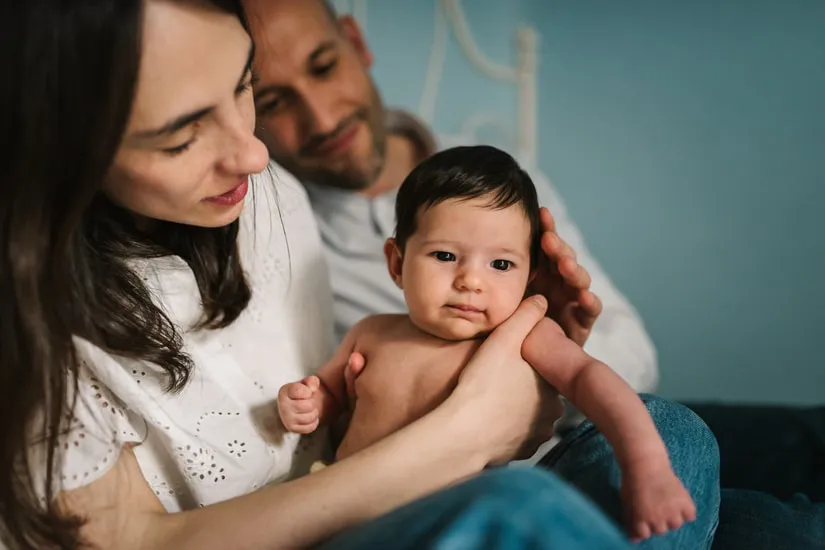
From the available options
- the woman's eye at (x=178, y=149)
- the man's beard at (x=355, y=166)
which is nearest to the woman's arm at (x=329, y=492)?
the woman's eye at (x=178, y=149)

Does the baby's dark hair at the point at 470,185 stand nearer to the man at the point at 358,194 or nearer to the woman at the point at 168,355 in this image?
the woman at the point at 168,355

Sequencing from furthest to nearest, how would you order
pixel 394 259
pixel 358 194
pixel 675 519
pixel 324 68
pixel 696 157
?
pixel 696 157 < pixel 358 194 < pixel 324 68 < pixel 394 259 < pixel 675 519

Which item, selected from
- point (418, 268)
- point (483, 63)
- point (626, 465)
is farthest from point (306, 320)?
point (483, 63)

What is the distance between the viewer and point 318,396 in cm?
105

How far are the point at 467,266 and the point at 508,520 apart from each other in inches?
15.2

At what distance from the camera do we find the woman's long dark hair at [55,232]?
669 mm

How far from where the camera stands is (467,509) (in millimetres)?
616

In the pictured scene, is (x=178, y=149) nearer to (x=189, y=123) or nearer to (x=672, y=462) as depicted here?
(x=189, y=123)

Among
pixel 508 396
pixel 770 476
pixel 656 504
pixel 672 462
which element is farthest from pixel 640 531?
pixel 770 476

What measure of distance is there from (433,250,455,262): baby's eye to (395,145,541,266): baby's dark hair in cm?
5

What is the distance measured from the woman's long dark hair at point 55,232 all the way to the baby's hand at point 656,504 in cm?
54

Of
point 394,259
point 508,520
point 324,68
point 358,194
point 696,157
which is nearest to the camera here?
point 508,520

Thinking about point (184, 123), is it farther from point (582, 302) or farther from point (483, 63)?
point (483, 63)

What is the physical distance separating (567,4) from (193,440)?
1.90m
